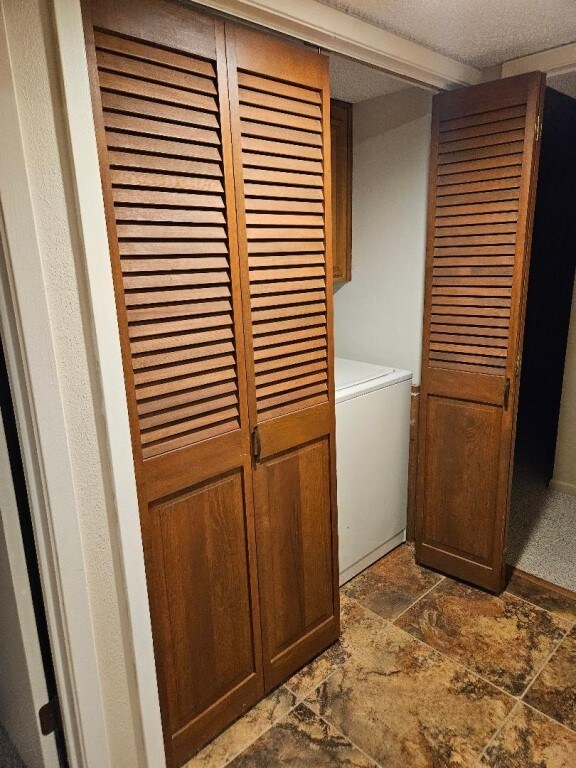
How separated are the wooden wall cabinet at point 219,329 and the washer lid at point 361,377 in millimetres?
372

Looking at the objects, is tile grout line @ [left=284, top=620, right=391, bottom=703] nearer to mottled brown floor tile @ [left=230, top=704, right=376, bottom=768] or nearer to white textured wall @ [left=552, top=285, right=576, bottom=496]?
mottled brown floor tile @ [left=230, top=704, right=376, bottom=768]

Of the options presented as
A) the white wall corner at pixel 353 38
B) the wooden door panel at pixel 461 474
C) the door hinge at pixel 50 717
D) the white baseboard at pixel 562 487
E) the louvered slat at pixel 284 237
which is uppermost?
the white wall corner at pixel 353 38

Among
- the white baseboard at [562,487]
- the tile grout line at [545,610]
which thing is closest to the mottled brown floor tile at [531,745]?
the tile grout line at [545,610]

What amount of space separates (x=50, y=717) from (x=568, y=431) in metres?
2.78

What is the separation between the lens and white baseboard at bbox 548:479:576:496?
2930mm

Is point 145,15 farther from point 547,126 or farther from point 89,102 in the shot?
point 547,126

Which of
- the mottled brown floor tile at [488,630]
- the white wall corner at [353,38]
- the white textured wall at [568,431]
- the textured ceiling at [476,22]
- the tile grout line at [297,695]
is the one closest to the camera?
the white wall corner at [353,38]

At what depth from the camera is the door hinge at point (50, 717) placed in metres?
1.31

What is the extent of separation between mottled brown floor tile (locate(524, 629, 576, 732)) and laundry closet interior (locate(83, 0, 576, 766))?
1.38 feet

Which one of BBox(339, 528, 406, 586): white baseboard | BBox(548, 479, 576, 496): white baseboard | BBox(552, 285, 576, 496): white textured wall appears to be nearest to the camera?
BBox(339, 528, 406, 586): white baseboard

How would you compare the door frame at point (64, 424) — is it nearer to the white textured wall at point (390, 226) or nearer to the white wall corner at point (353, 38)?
the white wall corner at point (353, 38)

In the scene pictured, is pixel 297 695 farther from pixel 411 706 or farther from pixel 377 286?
pixel 377 286

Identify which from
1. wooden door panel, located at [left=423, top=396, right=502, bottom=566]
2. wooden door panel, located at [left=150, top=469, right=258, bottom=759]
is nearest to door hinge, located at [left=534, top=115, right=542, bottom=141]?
wooden door panel, located at [left=423, top=396, right=502, bottom=566]

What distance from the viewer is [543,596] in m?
2.11
